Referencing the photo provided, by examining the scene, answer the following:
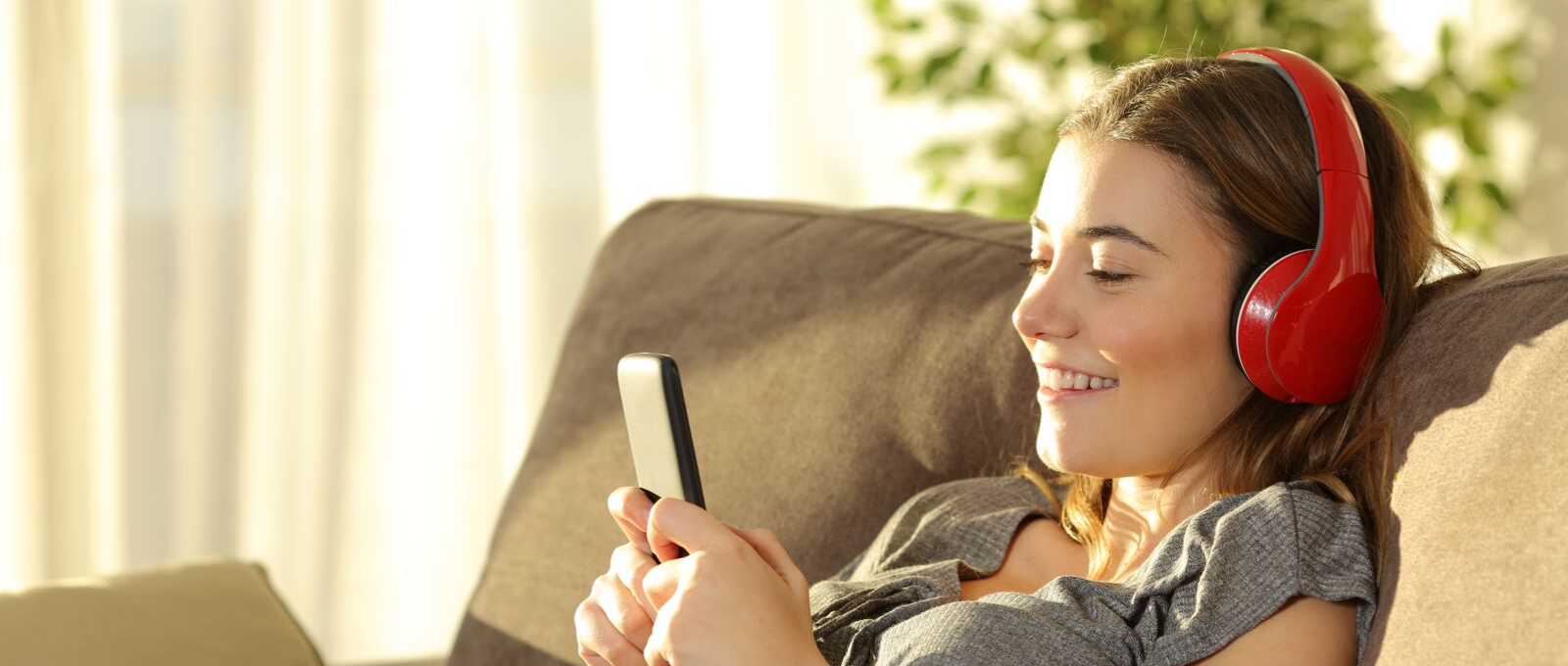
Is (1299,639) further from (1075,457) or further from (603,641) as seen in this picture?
(603,641)

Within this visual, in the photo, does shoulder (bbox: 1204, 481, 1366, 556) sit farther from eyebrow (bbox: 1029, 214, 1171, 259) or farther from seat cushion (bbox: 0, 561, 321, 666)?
seat cushion (bbox: 0, 561, 321, 666)

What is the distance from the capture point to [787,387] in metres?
1.31

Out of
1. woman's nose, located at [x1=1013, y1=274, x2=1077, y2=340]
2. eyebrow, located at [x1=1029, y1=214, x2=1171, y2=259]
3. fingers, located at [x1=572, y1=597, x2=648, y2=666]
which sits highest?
eyebrow, located at [x1=1029, y1=214, x2=1171, y2=259]

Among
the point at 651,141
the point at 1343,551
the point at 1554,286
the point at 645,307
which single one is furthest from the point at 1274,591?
the point at 651,141

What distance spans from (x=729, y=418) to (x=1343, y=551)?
0.62m

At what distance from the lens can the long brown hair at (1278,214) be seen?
906 mm

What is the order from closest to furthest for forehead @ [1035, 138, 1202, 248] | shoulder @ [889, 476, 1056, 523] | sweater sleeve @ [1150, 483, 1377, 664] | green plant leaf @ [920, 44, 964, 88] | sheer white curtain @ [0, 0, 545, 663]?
1. sweater sleeve @ [1150, 483, 1377, 664]
2. forehead @ [1035, 138, 1202, 248]
3. shoulder @ [889, 476, 1056, 523]
4. green plant leaf @ [920, 44, 964, 88]
5. sheer white curtain @ [0, 0, 545, 663]

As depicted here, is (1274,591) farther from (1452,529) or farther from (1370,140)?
(1370,140)

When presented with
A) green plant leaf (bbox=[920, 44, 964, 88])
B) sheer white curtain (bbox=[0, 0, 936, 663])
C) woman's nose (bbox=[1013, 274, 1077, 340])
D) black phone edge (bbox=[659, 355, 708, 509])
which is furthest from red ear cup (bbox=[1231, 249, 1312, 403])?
sheer white curtain (bbox=[0, 0, 936, 663])

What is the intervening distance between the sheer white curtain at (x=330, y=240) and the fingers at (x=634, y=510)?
5.95 feet

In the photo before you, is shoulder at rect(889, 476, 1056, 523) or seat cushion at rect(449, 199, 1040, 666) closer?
shoulder at rect(889, 476, 1056, 523)

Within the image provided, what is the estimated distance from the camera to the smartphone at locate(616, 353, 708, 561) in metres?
0.88

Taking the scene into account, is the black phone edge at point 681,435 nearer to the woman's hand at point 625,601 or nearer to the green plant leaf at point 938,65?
the woman's hand at point 625,601

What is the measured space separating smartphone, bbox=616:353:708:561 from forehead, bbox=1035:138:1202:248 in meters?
0.28
